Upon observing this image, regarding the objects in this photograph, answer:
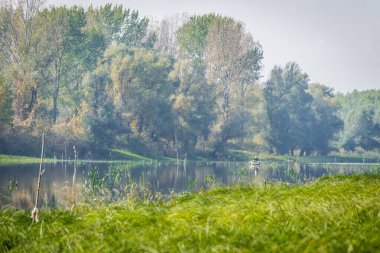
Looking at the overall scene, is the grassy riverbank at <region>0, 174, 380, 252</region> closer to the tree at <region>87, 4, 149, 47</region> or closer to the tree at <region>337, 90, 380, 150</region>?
the tree at <region>87, 4, 149, 47</region>

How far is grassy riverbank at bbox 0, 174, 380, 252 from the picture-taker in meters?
5.78

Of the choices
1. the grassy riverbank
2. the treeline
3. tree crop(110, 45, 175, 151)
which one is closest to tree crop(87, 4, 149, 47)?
the treeline

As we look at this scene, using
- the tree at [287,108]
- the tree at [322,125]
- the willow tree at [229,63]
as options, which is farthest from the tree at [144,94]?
the tree at [322,125]

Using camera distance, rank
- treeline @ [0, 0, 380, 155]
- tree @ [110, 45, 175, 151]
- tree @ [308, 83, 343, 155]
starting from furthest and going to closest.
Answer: tree @ [308, 83, 343, 155] → tree @ [110, 45, 175, 151] → treeline @ [0, 0, 380, 155]

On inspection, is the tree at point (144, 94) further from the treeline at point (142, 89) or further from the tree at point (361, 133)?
the tree at point (361, 133)

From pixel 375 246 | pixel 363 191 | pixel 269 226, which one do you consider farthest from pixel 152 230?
pixel 363 191

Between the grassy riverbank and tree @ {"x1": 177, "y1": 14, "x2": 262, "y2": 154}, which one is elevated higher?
tree @ {"x1": 177, "y1": 14, "x2": 262, "y2": 154}

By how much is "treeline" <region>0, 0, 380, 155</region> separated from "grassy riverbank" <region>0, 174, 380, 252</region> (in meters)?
50.6

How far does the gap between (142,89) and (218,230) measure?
6441cm

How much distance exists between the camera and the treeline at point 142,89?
2537 inches

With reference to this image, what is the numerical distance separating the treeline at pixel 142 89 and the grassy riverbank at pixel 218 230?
166 ft

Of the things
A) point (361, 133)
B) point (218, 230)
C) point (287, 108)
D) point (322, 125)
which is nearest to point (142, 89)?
point (287, 108)

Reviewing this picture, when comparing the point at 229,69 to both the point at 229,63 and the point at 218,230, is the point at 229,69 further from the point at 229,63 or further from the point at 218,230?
the point at 218,230

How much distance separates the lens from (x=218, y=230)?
6.64m
